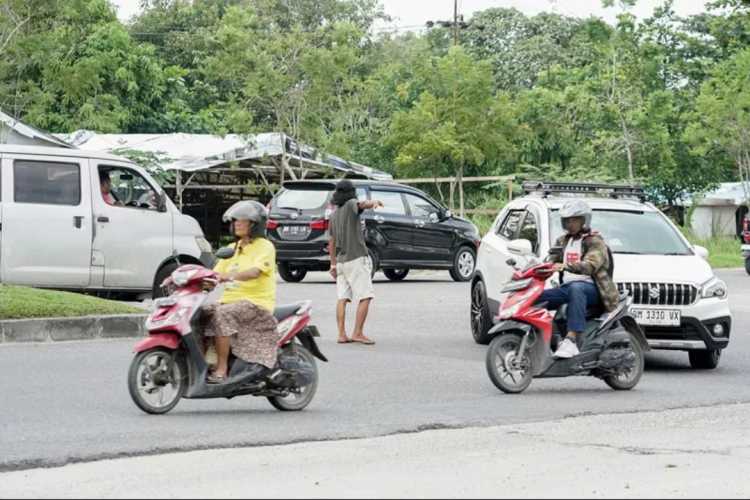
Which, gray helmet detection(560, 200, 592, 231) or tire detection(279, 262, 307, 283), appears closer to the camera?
gray helmet detection(560, 200, 592, 231)

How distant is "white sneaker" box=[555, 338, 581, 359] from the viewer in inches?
502

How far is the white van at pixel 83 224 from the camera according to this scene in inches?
703

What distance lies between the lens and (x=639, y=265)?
48.5ft

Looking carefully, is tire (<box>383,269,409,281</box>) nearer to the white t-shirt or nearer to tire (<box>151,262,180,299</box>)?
tire (<box>151,262,180,299</box>)

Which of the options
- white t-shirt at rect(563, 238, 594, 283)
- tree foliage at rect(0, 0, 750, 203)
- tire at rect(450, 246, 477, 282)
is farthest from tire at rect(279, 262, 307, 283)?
white t-shirt at rect(563, 238, 594, 283)

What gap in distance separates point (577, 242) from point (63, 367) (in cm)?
468

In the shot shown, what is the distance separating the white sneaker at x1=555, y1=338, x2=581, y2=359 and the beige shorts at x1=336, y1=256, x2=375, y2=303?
4.11 metres

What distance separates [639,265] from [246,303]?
517 cm

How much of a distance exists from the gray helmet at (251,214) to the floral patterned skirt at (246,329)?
1.89 feet

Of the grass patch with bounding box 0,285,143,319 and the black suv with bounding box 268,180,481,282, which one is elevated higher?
the black suv with bounding box 268,180,481,282

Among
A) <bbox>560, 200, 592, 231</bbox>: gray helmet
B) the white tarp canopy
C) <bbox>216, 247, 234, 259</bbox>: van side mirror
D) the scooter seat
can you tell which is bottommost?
the scooter seat

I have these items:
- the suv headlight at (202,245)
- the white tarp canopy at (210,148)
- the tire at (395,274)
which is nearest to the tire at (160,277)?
the suv headlight at (202,245)

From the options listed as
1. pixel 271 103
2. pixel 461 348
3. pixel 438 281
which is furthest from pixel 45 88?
pixel 461 348

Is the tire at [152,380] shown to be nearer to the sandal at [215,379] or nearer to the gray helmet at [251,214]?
the sandal at [215,379]
